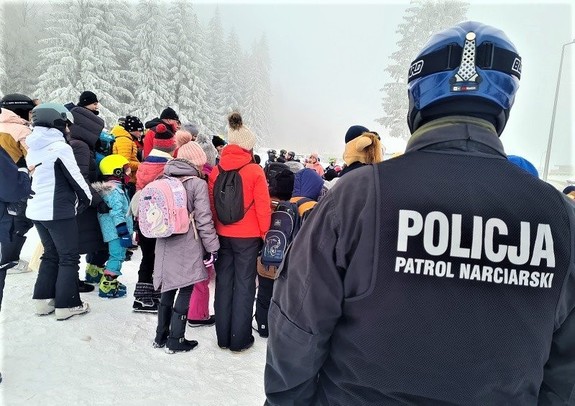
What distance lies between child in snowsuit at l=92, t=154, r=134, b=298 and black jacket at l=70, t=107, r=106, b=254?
13 cm

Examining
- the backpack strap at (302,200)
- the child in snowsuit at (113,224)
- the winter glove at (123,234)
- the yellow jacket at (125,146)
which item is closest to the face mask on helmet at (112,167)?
the child in snowsuit at (113,224)

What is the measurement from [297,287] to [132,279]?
569 centimetres

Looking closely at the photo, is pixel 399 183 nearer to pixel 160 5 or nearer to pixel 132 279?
pixel 132 279

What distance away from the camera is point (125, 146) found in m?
6.95

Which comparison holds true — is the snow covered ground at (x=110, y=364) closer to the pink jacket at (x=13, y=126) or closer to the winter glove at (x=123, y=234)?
the winter glove at (x=123, y=234)

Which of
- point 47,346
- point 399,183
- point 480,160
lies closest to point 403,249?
point 399,183

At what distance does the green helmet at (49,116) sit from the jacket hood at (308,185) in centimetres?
310

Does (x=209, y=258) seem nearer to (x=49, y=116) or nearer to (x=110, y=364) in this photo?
(x=110, y=364)

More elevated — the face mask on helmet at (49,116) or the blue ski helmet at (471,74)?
the face mask on helmet at (49,116)

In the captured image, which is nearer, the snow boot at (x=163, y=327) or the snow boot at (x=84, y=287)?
the snow boot at (x=163, y=327)

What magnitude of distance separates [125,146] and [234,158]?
151 inches

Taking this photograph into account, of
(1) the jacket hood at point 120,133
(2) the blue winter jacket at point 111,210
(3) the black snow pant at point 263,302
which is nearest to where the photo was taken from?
(3) the black snow pant at point 263,302

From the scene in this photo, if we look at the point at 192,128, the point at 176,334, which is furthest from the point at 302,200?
the point at 192,128

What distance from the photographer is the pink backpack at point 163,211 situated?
12.8 feet
